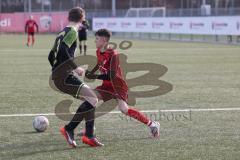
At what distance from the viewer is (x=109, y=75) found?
25.8 feet

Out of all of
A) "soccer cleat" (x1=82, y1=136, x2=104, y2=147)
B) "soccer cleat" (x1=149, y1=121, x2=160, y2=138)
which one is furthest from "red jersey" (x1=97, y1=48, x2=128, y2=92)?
"soccer cleat" (x1=82, y1=136, x2=104, y2=147)

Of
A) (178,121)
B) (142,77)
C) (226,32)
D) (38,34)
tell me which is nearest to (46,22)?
(38,34)

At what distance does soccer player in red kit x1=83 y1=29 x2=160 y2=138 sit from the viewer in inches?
307

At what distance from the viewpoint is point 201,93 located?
43.6 feet

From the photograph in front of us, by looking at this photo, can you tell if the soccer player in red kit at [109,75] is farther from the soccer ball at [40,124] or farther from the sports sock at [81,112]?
the soccer ball at [40,124]

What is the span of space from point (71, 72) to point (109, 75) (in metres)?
0.51

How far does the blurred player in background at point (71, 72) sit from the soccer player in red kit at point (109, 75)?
0.23 metres

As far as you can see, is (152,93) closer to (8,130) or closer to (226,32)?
(8,130)

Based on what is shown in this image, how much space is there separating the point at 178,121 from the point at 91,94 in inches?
88.7

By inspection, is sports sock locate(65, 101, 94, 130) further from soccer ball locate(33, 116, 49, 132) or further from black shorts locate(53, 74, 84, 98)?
soccer ball locate(33, 116, 49, 132)

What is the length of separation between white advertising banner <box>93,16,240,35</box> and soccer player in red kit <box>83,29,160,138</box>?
26.9 meters

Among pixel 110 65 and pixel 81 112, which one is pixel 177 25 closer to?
pixel 110 65

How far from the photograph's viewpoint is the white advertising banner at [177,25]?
1397 inches

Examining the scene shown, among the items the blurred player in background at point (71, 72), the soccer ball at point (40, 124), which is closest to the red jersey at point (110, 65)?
the blurred player in background at point (71, 72)
